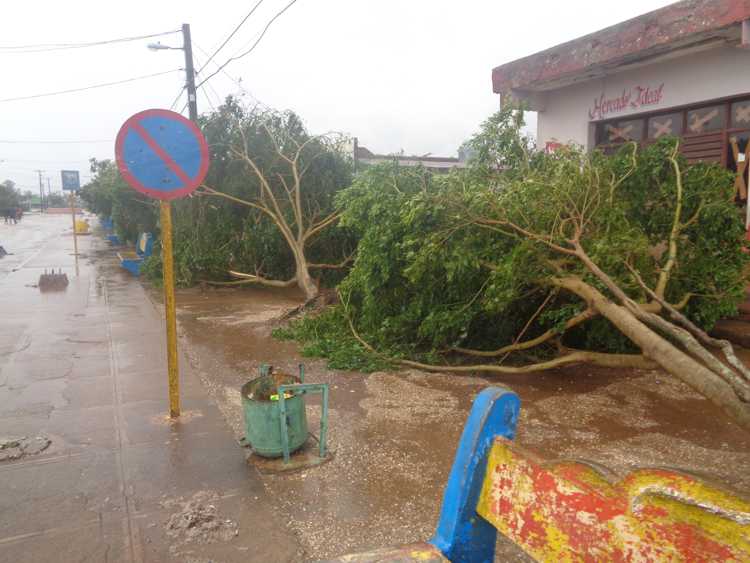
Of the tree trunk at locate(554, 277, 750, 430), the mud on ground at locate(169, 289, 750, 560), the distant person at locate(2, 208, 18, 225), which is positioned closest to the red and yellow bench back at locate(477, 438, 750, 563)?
the mud on ground at locate(169, 289, 750, 560)

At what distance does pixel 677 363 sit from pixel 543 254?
216 cm

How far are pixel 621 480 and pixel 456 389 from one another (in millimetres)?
4251

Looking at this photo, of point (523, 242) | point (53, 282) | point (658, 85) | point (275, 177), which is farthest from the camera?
point (53, 282)

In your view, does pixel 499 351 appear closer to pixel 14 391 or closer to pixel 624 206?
pixel 624 206

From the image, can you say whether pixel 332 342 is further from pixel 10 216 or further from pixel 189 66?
pixel 10 216

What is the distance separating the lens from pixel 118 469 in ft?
13.3

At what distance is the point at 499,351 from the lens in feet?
19.8

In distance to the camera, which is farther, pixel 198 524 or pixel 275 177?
pixel 275 177

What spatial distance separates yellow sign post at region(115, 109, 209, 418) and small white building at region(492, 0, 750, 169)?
6157mm

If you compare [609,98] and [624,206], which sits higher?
[609,98]

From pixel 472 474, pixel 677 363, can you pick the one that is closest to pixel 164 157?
pixel 472 474

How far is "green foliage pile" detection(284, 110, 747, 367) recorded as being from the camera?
5418mm

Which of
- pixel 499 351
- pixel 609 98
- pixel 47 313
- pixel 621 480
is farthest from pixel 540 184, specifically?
pixel 47 313

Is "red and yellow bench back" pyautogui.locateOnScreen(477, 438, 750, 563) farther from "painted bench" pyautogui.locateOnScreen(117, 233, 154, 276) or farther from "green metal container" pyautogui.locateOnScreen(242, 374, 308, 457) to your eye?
"painted bench" pyautogui.locateOnScreen(117, 233, 154, 276)
